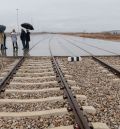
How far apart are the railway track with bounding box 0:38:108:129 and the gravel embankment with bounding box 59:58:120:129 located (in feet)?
0.74

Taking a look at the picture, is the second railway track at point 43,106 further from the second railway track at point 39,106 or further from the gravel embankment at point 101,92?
the gravel embankment at point 101,92

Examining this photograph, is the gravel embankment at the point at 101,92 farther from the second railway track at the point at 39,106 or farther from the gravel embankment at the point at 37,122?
the gravel embankment at the point at 37,122

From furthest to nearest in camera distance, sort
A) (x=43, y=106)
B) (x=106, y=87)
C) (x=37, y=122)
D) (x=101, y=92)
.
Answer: (x=106, y=87)
(x=101, y=92)
(x=43, y=106)
(x=37, y=122)

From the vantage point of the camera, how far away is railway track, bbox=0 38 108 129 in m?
6.96

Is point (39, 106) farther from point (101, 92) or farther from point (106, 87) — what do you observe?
point (106, 87)

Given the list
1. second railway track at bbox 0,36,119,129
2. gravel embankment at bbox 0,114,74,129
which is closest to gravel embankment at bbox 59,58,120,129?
second railway track at bbox 0,36,119,129

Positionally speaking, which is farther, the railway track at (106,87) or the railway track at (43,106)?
the railway track at (106,87)

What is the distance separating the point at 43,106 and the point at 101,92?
7.59 feet

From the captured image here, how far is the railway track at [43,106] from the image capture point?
696cm

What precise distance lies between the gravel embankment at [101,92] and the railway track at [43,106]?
226 millimetres

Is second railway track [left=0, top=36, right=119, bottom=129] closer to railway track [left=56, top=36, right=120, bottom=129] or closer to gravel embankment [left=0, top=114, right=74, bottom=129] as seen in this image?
gravel embankment [left=0, top=114, right=74, bottom=129]

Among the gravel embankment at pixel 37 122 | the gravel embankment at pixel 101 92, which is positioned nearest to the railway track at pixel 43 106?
the gravel embankment at pixel 37 122

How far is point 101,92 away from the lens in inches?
403

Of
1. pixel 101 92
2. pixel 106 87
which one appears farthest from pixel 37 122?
pixel 106 87
